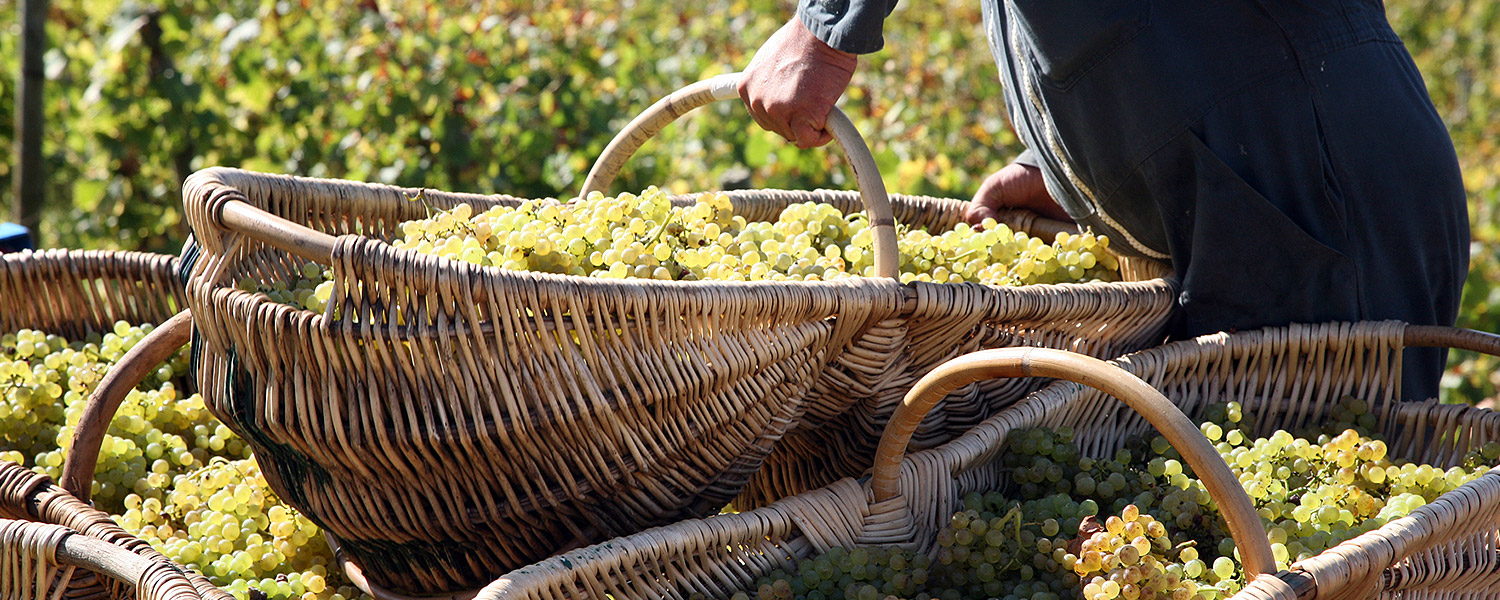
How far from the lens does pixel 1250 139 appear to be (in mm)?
1295

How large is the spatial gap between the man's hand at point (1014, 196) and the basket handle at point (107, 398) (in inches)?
43.3

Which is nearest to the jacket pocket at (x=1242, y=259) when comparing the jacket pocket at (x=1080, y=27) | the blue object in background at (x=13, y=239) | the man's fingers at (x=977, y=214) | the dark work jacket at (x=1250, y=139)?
the dark work jacket at (x=1250, y=139)

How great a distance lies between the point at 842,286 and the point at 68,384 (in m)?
1.04

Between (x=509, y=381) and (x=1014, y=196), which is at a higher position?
(x=1014, y=196)

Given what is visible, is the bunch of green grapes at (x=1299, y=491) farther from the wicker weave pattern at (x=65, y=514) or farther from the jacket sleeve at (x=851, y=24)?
the wicker weave pattern at (x=65, y=514)

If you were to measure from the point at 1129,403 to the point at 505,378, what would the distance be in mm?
523

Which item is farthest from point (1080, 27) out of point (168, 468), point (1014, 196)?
point (168, 468)

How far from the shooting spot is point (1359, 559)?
36.5 inches

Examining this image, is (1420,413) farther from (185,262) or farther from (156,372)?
(156,372)

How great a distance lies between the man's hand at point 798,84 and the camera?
1200 millimetres

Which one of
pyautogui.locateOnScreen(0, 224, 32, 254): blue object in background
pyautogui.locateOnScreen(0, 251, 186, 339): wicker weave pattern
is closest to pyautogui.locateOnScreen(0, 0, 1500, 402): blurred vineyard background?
pyautogui.locateOnScreen(0, 224, 32, 254): blue object in background

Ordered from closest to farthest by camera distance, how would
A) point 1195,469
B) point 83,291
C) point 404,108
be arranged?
point 1195,469 → point 83,291 → point 404,108

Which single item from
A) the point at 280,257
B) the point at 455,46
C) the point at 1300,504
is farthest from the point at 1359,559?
the point at 455,46

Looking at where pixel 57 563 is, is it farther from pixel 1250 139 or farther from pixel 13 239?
pixel 1250 139
